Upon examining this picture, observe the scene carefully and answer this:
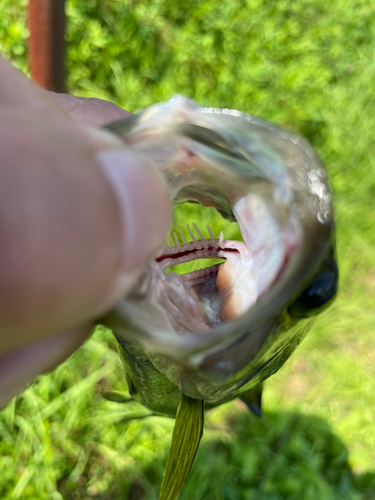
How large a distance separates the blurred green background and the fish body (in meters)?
1.30

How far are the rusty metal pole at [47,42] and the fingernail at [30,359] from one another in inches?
41.7

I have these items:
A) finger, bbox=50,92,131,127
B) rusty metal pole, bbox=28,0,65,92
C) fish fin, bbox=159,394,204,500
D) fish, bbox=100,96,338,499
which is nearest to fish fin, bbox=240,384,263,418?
fish fin, bbox=159,394,204,500

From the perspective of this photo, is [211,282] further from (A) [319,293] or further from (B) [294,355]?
(B) [294,355]

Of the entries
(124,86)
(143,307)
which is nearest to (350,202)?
(124,86)

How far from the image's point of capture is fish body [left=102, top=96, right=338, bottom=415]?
56 cm

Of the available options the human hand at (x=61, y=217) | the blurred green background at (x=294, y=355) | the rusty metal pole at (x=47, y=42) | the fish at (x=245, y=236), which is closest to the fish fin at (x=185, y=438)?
the fish at (x=245, y=236)

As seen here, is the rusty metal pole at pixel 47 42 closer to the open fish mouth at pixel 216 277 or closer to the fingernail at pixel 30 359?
the open fish mouth at pixel 216 277

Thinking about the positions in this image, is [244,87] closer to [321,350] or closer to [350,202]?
[350,202]

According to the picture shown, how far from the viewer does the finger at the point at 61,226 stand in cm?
44

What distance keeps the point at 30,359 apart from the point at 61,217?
0.30 metres

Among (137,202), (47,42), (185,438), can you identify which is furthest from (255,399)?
(47,42)

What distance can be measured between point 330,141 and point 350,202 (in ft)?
1.35

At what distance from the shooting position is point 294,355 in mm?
2250

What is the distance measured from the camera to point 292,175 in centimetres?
57
